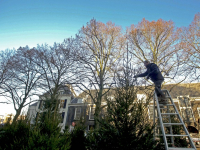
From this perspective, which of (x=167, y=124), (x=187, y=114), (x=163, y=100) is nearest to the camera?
(x=167, y=124)

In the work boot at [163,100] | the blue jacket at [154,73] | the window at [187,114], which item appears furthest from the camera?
the window at [187,114]

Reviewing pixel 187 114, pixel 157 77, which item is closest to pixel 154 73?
pixel 157 77

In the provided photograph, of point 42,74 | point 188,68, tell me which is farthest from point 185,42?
point 42,74

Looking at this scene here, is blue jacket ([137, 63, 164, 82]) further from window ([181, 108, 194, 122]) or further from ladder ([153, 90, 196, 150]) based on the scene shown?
window ([181, 108, 194, 122])

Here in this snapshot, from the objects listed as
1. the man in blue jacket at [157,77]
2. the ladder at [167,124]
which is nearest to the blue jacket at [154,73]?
the man in blue jacket at [157,77]

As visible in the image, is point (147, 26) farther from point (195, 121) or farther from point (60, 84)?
point (195, 121)

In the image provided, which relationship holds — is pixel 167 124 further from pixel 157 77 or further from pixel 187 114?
pixel 187 114

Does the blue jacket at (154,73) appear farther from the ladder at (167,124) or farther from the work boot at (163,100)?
the work boot at (163,100)

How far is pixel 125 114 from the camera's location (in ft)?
13.4

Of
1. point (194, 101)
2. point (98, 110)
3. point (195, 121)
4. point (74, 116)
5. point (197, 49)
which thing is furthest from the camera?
point (74, 116)

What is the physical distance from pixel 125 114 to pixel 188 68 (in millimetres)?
9508

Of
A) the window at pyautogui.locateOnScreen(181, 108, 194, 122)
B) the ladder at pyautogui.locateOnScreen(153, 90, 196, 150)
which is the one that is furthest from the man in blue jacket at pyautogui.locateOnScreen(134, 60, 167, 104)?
the window at pyautogui.locateOnScreen(181, 108, 194, 122)

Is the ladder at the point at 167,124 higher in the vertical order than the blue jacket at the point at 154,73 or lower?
lower

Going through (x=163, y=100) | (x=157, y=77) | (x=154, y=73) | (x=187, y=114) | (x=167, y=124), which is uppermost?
(x=154, y=73)
